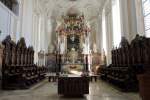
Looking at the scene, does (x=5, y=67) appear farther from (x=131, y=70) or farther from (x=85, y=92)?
(x=131, y=70)

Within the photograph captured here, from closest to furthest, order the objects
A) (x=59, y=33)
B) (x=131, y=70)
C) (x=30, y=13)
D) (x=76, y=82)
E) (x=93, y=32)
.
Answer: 1. (x=76, y=82)
2. (x=131, y=70)
3. (x=30, y=13)
4. (x=59, y=33)
5. (x=93, y=32)

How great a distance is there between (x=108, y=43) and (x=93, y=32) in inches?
225

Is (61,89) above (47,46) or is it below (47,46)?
below

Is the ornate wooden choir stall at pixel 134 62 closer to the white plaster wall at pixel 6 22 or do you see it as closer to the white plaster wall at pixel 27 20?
the white plaster wall at pixel 6 22

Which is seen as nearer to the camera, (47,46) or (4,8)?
(4,8)

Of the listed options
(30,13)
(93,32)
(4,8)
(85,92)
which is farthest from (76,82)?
(93,32)

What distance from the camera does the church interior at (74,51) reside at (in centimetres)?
541

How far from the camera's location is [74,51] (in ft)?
61.4

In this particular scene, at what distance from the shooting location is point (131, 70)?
21.1 feet

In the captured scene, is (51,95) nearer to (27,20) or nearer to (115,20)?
(27,20)

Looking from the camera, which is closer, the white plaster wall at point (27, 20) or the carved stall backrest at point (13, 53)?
the carved stall backrest at point (13, 53)

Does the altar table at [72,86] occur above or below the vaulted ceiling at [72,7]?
below

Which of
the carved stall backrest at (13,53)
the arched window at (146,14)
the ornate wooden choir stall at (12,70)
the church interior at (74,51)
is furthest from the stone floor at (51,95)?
the arched window at (146,14)

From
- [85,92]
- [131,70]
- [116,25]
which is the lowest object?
[85,92]
